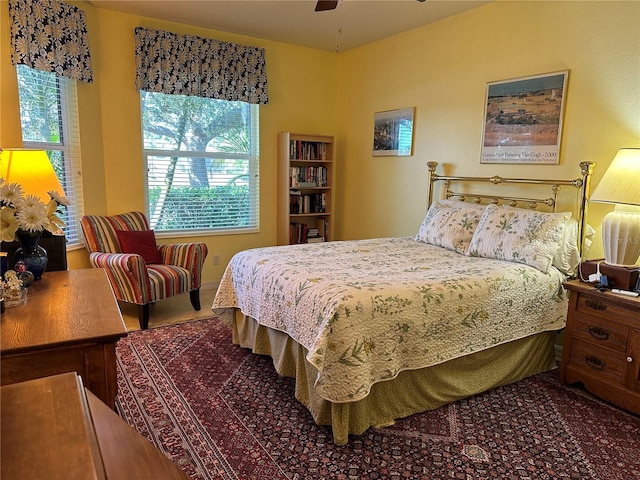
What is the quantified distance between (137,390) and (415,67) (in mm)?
3644

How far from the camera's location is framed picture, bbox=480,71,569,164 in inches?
124

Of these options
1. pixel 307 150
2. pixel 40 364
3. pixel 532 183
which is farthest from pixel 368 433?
pixel 307 150

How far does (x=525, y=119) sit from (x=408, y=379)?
2.23m

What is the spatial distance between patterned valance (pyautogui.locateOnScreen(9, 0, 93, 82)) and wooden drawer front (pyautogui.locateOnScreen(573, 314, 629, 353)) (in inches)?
161

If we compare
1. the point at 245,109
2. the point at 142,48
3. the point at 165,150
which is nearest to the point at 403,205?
the point at 245,109

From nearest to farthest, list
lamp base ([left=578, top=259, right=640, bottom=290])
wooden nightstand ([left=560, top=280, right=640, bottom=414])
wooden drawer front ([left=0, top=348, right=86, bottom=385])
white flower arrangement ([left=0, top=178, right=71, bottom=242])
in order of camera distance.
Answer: wooden drawer front ([left=0, top=348, right=86, bottom=385]) → white flower arrangement ([left=0, top=178, right=71, bottom=242]) → wooden nightstand ([left=560, top=280, right=640, bottom=414]) → lamp base ([left=578, top=259, right=640, bottom=290])

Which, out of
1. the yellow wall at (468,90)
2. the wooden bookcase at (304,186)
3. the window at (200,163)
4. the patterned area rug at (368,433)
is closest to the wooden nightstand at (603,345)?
the patterned area rug at (368,433)

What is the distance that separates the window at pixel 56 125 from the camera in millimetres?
3406

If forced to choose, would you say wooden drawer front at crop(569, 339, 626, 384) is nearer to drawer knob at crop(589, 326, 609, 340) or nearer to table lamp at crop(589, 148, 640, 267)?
drawer knob at crop(589, 326, 609, 340)

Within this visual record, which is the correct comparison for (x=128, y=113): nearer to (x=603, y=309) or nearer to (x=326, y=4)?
(x=326, y=4)

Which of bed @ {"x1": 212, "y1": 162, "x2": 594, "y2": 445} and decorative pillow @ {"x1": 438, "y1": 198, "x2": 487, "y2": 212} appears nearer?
bed @ {"x1": 212, "y1": 162, "x2": 594, "y2": 445}

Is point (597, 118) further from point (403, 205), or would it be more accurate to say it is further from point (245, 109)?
point (245, 109)

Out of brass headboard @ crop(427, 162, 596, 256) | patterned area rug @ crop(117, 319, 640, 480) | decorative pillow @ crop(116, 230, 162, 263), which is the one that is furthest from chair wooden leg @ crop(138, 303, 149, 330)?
brass headboard @ crop(427, 162, 596, 256)

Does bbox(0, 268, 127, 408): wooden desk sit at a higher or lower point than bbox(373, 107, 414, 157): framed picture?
lower
